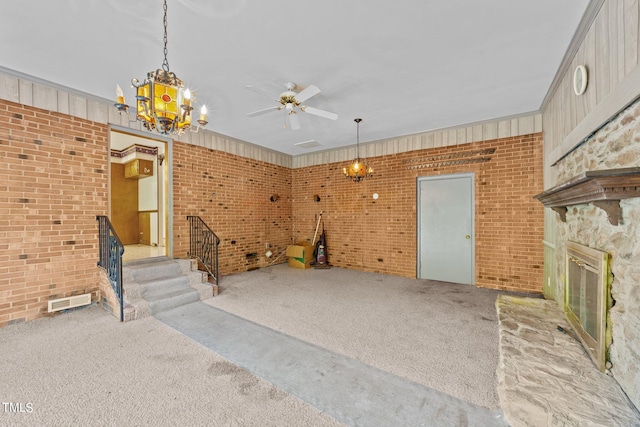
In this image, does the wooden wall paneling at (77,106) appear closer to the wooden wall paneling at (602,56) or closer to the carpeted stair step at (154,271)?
the carpeted stair step at (154,271)

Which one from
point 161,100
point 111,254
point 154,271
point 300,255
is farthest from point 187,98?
point 300,255

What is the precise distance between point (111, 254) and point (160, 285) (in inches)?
30.5

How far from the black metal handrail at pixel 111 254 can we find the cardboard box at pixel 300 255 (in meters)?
3.77

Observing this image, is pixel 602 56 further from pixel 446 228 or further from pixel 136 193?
pixel 136 193

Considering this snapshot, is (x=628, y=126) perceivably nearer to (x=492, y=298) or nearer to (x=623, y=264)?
(x=623, y=264)

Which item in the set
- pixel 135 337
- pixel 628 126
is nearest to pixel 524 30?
pixel 628 126

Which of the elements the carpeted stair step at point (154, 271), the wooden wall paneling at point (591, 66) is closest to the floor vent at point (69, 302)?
the carpeted stair step at point (154, 271)

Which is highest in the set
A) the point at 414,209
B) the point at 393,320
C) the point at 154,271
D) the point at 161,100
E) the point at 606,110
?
the point at 161,100

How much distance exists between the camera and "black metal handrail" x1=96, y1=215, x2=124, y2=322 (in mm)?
3303

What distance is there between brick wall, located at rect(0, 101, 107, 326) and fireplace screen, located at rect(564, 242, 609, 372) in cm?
577

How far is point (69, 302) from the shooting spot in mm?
3537

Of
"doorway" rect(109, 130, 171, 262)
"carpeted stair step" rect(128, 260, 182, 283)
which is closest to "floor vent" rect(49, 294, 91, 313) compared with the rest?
"carpeted stair step" rect(128, 260, 182, 283)

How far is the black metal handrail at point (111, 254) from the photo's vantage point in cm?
330

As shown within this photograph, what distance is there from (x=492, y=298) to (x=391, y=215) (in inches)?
95.7
